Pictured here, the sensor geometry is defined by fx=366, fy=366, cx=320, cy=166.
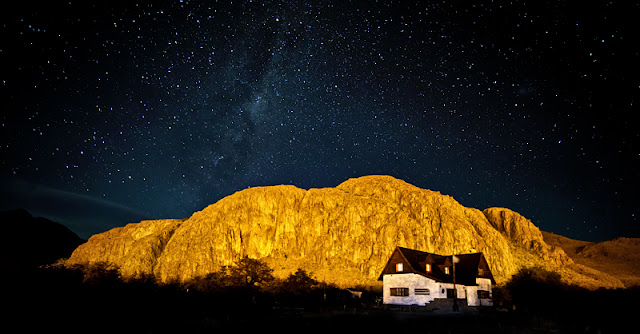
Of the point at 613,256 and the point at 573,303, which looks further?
the point at 613,256

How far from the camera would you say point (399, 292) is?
50.8 metres

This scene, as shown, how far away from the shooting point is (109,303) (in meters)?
25.2

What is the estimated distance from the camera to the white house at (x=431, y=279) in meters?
49.8

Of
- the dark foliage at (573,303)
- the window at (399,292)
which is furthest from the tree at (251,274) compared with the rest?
the dark foliage at (573,303)

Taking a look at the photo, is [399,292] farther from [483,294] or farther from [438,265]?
[483,294]

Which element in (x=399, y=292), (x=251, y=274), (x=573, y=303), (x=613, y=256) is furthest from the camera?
(x=613, y=256)

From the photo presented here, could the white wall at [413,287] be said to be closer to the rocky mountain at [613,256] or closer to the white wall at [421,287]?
the white wall at [421,287]

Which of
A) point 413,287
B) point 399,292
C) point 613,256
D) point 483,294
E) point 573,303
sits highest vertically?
point 613,256

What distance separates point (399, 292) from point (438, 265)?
9681mm

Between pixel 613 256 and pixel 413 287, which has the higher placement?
pixel 613 256

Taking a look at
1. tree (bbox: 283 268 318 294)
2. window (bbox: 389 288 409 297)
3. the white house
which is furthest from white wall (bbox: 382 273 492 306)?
tree (bbox: 283 268 318 294)

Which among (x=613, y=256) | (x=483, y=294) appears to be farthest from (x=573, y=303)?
(x=613, y=256)

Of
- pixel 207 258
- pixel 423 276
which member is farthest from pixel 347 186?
pixel 423 276

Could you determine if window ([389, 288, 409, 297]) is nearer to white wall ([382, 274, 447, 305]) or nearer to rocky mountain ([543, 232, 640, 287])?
white wall ([382, 274, 447, 305])
